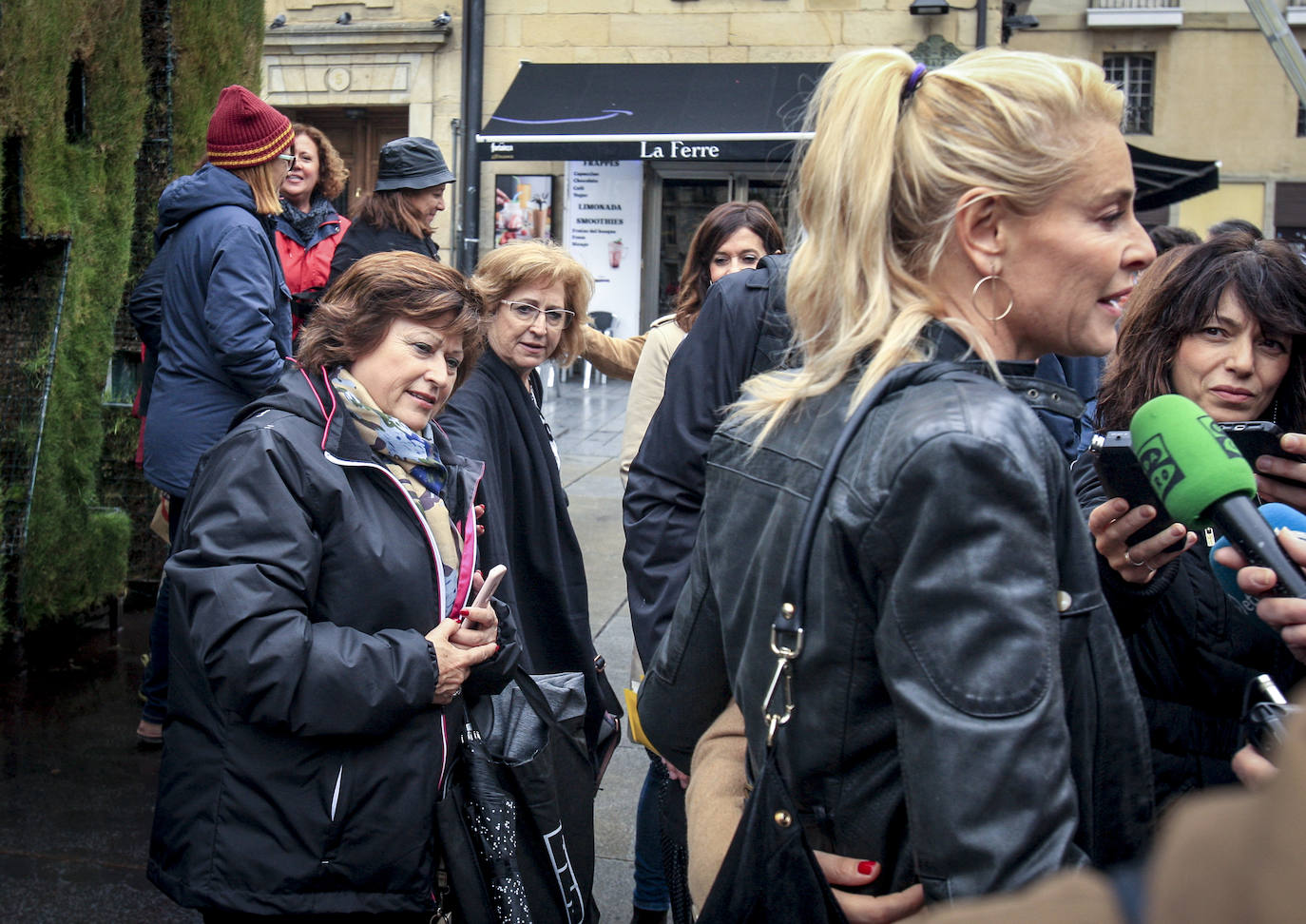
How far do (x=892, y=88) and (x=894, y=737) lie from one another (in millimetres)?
752

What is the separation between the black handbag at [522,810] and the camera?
2365mm

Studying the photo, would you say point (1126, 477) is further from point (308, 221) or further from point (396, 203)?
point (308, 221)

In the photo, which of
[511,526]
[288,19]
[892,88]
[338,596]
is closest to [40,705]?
[511,526]

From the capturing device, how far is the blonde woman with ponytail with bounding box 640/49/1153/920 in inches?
48.7

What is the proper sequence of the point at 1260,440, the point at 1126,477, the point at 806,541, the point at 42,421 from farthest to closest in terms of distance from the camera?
the point at 42,421 < the point at 1260,440 < the point at 1126,477 < the point at 806,541

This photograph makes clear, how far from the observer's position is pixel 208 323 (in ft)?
13.2

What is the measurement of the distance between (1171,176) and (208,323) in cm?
970

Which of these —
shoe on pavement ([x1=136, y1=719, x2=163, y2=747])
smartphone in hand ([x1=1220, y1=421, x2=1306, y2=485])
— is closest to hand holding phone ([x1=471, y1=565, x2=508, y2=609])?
smartphone in hand ([x1=1220, y1=421, x2=1306, y2=485])

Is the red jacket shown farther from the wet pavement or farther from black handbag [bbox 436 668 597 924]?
black handbag [bbox 436 668 597 924]

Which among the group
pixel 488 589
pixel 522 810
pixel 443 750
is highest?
pixel 488 589

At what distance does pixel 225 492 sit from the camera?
2.22 m

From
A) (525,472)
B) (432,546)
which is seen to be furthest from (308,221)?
(432,546)

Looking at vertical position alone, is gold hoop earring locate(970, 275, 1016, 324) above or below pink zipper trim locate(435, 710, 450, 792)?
above

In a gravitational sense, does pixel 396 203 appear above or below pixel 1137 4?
below
